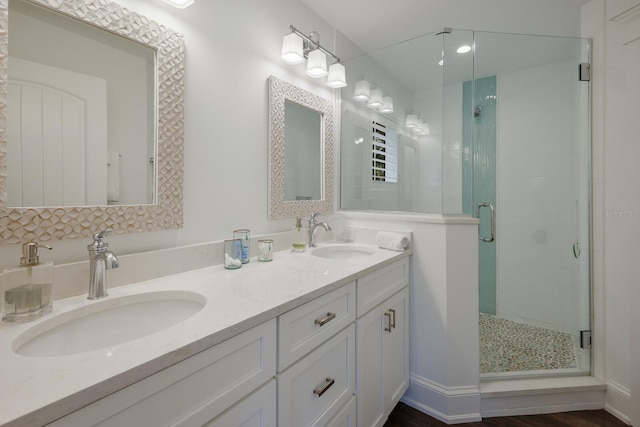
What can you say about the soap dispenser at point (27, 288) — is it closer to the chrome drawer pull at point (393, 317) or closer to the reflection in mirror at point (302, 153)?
the reflection in mirror at point (302, 153)

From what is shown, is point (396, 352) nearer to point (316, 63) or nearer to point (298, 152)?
point (298, 152)

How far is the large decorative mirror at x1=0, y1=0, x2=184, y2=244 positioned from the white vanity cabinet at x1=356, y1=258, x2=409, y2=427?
0.90 m

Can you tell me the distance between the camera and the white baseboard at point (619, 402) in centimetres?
159

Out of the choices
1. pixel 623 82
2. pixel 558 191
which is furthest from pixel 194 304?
pixel 558 191

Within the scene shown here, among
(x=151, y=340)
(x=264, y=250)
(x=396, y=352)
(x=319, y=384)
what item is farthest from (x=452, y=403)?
(x=151, y=340)

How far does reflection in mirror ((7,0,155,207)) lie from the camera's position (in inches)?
33.1

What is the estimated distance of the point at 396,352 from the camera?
1575 millimetres

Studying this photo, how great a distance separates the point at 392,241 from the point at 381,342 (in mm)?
559

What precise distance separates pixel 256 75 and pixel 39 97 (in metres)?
0.91

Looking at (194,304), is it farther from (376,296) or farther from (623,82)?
(623,82)

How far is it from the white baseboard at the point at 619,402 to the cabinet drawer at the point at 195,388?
6.69ft

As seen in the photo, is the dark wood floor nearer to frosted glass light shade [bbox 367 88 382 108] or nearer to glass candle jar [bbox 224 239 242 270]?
glass candle jar [bbox 224 239 242 270]

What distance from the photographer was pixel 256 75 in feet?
5.04

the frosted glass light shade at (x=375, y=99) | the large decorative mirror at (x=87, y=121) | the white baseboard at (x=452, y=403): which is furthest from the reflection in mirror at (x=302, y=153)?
the white baseboard at (x=452, y=403)
